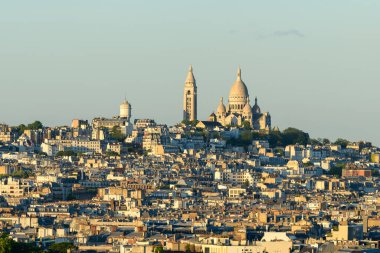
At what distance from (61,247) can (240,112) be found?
320 feet

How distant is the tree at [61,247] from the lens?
73.8 m

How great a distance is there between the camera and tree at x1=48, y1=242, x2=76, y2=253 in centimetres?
7379

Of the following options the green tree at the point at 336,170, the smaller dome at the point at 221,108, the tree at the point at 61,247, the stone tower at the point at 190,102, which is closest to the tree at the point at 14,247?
the tree at the point at 61,247

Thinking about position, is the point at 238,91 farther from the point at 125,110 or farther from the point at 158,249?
the point at 158,249

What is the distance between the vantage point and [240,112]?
171875 mm

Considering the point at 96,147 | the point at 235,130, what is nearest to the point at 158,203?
the point at 96,147

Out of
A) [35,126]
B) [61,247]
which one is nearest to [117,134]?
[35,126]

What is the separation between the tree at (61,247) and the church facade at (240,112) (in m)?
85.3

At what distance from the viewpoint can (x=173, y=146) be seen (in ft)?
492

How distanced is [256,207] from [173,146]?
41304 millimetres

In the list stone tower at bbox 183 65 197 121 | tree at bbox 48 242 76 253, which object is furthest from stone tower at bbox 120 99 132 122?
tree at bbox 48 242 76 253

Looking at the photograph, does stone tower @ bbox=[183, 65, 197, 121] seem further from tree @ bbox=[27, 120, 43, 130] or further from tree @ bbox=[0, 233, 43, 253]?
tree @ bbox=[0, 233, 43, 253]

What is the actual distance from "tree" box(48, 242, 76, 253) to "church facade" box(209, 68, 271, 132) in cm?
8527

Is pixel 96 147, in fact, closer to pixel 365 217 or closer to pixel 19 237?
pixel 365 217
